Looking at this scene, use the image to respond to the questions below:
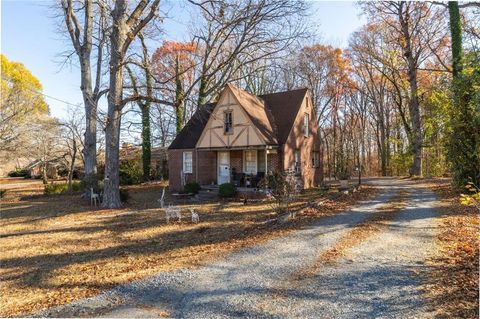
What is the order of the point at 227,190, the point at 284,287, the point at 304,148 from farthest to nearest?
the point at 304,148
the point at 227,190
the point at 284,287

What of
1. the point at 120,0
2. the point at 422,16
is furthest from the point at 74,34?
the point at 422,16

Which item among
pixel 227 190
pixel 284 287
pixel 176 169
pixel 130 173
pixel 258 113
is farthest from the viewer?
pixel 130 173

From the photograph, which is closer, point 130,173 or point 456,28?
point 456,28

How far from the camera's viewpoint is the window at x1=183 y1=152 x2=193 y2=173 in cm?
2126

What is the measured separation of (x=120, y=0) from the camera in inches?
533

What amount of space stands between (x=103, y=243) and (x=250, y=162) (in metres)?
12.3

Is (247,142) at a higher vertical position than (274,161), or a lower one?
higher

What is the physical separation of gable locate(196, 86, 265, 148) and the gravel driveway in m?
10.8

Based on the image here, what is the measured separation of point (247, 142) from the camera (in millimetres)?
17844

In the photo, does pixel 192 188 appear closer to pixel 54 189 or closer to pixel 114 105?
pixel 114 105

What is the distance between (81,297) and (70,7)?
57.2 feet

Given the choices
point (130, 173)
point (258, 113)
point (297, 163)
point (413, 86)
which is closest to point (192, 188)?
point (258, 113)

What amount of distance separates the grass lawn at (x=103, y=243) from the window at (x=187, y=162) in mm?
7064

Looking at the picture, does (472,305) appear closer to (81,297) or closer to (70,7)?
(81,297)
